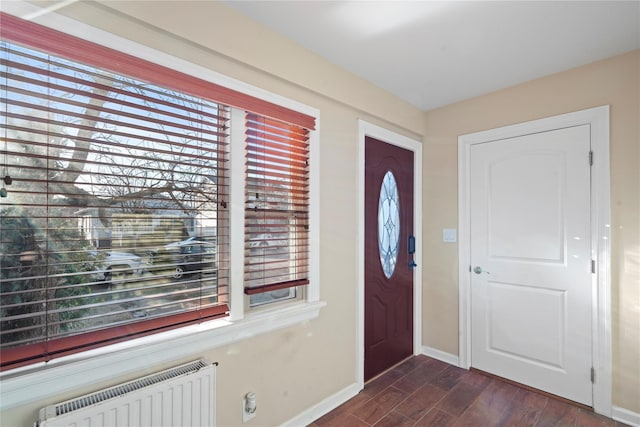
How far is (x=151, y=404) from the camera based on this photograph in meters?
1.30

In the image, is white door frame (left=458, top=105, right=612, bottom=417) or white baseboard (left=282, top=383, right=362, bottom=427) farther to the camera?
white door frame (left=458, top=105, right=612, bottom=417)

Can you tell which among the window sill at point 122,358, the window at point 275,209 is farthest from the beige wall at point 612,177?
the window sill at point 122,358

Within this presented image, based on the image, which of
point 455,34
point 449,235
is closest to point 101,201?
point 455,34

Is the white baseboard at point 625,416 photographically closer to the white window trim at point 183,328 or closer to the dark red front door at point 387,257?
the dark red front door at point 387,257

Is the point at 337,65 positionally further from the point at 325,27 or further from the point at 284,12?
A: the point at 284,12

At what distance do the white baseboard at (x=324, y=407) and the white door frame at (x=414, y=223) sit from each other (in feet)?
0.34

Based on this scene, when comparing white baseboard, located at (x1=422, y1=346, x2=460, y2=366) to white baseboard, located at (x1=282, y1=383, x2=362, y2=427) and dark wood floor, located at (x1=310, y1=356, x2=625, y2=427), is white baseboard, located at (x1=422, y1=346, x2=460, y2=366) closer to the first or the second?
dark wood floor, located at (x1=310, y1=356, x2=625, y2=427)

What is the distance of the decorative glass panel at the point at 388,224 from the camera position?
275 cm

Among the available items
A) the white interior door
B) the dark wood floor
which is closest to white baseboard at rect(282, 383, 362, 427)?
the dark wood floor

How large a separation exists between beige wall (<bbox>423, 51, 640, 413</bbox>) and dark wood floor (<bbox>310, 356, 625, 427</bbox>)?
364mm

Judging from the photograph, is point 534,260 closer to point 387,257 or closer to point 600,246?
point 600,246

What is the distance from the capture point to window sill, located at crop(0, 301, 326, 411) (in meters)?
1.09

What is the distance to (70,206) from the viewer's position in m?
1.23

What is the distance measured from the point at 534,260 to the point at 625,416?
1.12 m
